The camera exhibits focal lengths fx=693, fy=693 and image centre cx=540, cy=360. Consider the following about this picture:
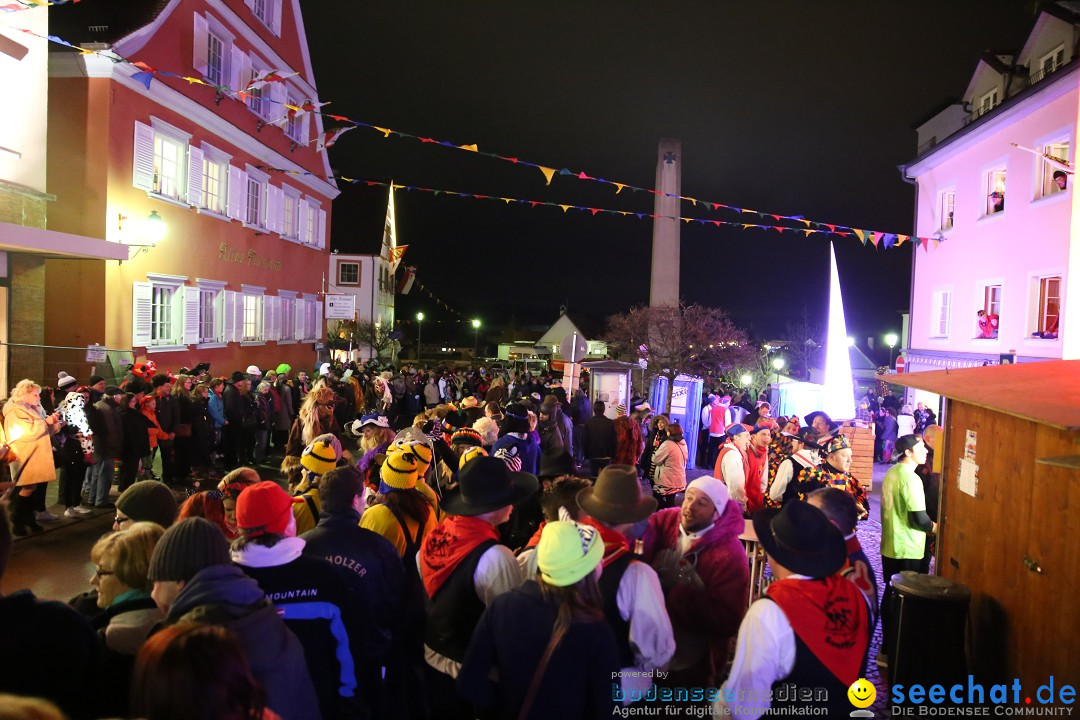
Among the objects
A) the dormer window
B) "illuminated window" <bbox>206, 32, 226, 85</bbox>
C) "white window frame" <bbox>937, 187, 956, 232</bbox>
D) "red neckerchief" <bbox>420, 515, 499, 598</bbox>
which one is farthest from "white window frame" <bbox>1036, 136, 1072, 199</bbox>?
"illuminated window" <bbox>206, 32, 226, 85</bbox>

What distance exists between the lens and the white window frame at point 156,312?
15469 millimetres

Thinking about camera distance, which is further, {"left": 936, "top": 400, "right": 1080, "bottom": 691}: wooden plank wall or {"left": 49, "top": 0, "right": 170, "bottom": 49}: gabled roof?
{"left": 49, "top": 0, "right": 170, "bottom": 49}: gabled roof

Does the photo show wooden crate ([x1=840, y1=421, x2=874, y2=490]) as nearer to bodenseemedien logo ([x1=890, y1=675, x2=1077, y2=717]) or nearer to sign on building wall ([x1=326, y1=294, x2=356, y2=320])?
bodenseemedien logo ([x1=890, y1=675, x2=1077, y2=717])

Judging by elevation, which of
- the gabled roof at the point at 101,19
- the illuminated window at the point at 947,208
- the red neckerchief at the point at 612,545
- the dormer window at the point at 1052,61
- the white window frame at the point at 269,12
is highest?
the white window frame at the point at 269,12

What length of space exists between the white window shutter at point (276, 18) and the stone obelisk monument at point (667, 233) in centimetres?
2258

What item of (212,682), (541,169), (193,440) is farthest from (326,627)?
(541,169)

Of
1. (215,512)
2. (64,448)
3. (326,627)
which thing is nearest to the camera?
(326,627)

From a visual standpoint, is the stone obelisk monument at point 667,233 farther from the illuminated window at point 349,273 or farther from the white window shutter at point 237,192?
the white window shutter at point 237,192

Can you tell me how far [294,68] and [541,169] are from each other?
14.2m

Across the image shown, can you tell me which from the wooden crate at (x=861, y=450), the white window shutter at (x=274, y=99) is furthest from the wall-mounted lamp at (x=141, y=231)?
the wooden crate at (x=861, y=450)

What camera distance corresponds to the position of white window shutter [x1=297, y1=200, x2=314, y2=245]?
964 inches

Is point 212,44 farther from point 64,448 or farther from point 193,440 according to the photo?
point 64,448

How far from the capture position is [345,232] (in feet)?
148

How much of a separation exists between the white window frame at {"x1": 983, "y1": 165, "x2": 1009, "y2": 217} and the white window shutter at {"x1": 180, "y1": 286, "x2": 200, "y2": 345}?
68.1 feet
